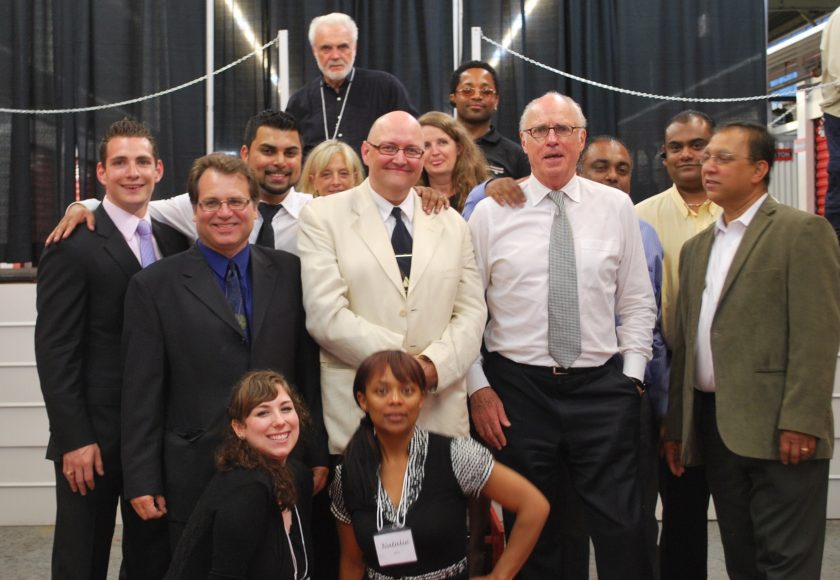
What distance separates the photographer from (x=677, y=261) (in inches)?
129

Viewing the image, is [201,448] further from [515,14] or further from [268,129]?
[515,14]

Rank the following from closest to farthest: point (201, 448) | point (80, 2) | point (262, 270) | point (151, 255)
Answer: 1. point (201, 448)
2. point (262, 270)
3. point (151, 255)
4. point (80, 2)

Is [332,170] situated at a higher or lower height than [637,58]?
lower

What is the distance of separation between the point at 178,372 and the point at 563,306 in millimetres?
1136

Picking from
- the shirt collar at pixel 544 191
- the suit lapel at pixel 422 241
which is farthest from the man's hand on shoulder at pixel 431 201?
the shirt collar at pixel 544 191

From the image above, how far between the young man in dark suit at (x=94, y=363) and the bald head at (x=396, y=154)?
709 mm

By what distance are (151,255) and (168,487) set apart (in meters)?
0.73

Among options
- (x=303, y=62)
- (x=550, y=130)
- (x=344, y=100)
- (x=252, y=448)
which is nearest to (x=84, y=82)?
(x=303, y=62)

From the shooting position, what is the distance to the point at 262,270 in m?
2.59

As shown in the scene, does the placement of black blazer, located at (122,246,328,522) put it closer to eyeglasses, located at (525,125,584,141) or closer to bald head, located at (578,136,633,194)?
eyeglasses, located at (525,125,584,141)

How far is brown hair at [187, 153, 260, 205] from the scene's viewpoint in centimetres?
254

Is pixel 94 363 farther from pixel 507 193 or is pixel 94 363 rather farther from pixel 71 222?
pixel 507 193

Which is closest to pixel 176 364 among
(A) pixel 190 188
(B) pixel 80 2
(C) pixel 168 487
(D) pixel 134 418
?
(D) pixel 134 418

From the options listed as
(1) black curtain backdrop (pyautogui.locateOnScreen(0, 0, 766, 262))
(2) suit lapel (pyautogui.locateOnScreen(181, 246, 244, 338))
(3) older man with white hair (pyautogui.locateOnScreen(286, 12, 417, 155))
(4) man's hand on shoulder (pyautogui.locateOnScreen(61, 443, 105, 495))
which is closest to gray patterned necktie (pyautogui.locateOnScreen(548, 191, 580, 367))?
(2) suit lapel (pyautogui.locateOnScreen(181, 246, 244, 338))
